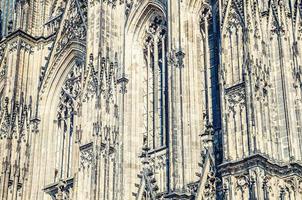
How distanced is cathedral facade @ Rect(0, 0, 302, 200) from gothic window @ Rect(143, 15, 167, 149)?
0.04m

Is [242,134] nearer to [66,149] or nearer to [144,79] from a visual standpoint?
[144,79]

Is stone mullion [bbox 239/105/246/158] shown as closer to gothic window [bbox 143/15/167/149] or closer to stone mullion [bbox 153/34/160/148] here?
gothic window [bbox 143/15/167/149]

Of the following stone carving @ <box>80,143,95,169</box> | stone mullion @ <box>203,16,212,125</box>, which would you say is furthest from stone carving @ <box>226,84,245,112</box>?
stone carving @ <box>80,143,95,169</box>

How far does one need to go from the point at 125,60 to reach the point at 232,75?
21.2ft

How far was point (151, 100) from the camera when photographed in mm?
24391

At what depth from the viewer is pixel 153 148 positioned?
23234 mm

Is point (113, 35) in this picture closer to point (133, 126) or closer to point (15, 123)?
point (133, 126)

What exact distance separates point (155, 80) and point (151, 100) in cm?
75

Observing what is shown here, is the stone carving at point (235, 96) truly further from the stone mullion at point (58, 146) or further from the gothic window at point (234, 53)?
the stone mullion at point (58, 146)

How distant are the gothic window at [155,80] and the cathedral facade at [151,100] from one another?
0.04m

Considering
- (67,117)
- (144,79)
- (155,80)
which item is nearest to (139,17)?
(144,79)

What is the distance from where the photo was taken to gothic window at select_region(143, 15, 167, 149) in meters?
23.5

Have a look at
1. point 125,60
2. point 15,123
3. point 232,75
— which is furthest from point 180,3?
point 15,123

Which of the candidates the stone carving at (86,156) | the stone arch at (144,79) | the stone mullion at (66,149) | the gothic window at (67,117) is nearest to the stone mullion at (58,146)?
the gothic window at (67,117)
